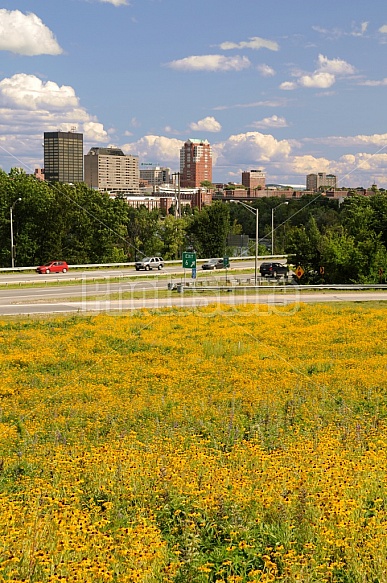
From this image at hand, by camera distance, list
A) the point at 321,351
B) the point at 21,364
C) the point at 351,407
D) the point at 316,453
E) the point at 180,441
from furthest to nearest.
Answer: the point at 321,351 < the point at 21,364 < the point at 351,407 < the point at 180,441 < the point at 316,453

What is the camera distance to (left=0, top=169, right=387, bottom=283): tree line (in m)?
48.8

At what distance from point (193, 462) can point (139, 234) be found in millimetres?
79285

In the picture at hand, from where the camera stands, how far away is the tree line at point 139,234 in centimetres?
4881

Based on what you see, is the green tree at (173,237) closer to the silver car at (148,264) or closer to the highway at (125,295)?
the silver car at (148,264)

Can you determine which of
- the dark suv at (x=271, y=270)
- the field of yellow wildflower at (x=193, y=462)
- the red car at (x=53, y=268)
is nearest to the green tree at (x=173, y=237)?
the red car at (x=53, y=268)

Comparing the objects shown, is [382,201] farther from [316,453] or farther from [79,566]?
[79,566]

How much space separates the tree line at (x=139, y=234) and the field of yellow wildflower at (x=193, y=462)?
1016 inches

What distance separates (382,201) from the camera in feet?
190

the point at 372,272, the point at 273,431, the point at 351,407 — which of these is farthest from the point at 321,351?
the point at 372,272

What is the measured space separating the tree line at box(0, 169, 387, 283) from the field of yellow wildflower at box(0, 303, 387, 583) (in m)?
25.8

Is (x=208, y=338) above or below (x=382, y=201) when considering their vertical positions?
below

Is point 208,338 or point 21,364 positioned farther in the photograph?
point 208,338

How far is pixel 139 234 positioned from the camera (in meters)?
88.6

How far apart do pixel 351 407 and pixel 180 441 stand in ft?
15.5
